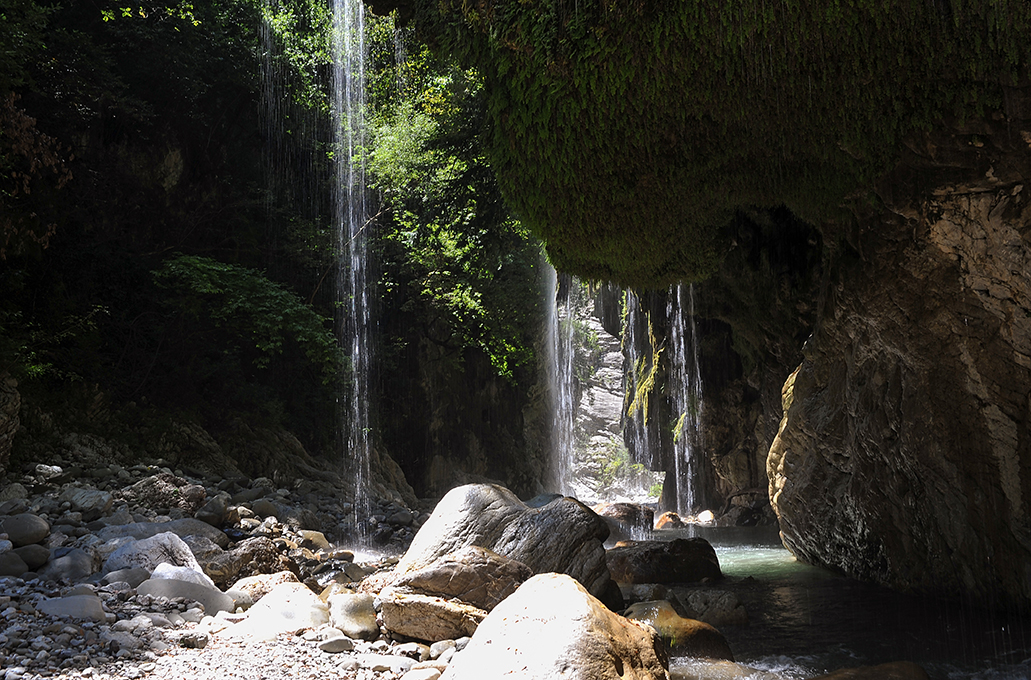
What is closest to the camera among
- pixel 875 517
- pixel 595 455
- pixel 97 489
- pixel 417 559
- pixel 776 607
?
pixel 417 559

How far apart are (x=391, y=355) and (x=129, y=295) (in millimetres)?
6693

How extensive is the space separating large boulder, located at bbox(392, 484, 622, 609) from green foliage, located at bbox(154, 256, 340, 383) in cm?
728

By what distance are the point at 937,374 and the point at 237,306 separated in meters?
11.4

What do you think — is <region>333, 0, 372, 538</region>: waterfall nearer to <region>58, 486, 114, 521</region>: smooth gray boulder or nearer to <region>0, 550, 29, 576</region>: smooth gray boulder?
<region>58, 486, 114, 521</region>: smooth gray boulder

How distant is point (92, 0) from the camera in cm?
1352

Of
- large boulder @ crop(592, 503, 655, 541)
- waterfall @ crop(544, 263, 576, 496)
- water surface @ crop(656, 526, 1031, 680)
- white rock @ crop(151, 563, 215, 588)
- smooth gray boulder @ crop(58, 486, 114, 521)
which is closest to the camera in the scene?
water surface @ crop(656, 526, 1031, 680)

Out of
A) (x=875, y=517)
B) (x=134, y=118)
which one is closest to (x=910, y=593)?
(x=875, y=517)

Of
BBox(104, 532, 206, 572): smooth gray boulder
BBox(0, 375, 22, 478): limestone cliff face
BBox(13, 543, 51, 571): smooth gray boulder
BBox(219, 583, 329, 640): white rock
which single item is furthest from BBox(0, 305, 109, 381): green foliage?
BBox(219, 583, 329, 640): white rock

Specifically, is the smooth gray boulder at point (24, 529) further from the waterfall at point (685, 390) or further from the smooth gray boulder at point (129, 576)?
the waterfall at point (685, 390)

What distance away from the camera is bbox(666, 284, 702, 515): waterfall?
17750 mm

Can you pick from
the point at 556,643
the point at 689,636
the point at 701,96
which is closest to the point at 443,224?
the point at 701,96

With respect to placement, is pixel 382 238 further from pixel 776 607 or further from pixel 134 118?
pixel 776 607

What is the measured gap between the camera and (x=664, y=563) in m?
10.0

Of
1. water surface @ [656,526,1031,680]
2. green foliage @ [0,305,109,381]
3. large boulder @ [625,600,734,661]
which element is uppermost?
green foliage @ [0,305,109,381]
